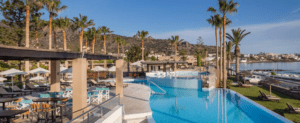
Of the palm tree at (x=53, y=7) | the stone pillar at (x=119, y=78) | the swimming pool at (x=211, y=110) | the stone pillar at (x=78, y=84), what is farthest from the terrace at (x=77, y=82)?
the palm tree at (x=53, y=7)

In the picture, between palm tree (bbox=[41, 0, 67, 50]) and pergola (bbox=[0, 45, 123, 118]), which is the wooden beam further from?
palm tree (bbox=[41, 0, 67, 50])

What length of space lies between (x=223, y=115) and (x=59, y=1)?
19617mm

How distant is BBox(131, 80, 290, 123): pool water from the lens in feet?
32.3

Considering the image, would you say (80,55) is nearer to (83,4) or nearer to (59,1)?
(59,1)

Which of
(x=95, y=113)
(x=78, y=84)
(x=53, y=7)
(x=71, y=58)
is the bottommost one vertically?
(x=95, y=113)

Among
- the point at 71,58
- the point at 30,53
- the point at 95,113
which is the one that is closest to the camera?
the point at 30,53

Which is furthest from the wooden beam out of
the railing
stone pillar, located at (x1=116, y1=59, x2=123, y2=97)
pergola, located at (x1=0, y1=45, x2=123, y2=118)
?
stone pillar, located at (x1=116, y1=59, x2=123, y2=97)

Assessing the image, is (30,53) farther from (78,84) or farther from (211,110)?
(211,110)

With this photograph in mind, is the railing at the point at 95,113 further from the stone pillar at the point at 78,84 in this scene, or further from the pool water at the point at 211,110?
the pool water at the point at 211,110

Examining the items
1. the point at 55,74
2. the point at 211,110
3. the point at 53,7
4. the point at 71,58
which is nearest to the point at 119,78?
the point at 55,74

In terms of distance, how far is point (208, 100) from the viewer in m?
14.5

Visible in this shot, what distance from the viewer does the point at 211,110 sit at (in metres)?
11.8

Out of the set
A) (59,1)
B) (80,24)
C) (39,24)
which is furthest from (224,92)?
(39,24)

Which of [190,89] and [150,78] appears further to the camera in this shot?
[150,78]
